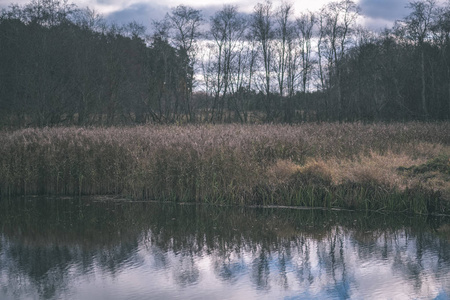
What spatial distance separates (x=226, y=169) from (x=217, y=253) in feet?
11.7

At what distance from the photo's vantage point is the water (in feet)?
19.7

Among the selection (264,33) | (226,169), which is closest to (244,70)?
(264,33)

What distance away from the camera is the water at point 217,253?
6.00m

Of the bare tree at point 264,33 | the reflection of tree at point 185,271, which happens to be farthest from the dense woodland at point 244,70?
the reflection of tree at point 185,271

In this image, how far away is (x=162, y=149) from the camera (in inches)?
455

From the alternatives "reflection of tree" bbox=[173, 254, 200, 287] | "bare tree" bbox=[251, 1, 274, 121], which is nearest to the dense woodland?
"bare tree" bbox=[251, 1, 274, 121]

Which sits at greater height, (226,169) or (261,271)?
(226,169)

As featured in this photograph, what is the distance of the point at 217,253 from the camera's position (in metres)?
7.58

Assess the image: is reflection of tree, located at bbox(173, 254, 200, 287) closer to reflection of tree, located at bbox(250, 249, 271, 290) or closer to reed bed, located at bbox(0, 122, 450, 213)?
reflection of tree, located at bbox(250, 249, 271, 290)

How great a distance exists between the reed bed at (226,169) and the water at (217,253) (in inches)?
18.0

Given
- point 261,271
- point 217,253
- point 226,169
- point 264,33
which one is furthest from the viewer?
point 264,33

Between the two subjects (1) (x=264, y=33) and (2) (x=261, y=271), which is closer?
(2) (x=261, y=271)

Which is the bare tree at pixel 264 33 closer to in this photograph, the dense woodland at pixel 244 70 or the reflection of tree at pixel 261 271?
the dense woodland at pixel 244 70

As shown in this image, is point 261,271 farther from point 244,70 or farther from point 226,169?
point 244,70
